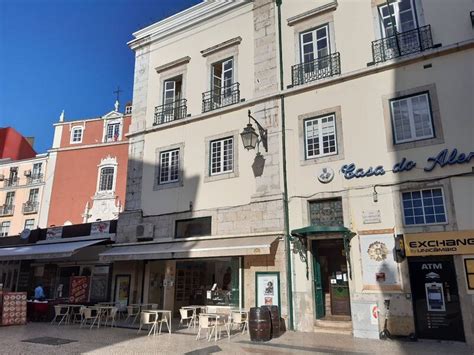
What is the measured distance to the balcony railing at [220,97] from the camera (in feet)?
41.5

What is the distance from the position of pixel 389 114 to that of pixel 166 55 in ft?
29.4

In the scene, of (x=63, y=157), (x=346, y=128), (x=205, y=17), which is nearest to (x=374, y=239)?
(x=346, y=128)

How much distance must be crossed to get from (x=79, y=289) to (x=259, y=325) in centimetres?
871

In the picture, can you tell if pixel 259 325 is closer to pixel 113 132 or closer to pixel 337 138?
pixel 337 138

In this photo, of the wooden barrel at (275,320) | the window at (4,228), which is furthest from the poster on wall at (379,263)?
the window at (4,228)

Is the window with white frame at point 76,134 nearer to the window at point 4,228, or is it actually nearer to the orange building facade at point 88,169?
the orange building facade at point 88,169

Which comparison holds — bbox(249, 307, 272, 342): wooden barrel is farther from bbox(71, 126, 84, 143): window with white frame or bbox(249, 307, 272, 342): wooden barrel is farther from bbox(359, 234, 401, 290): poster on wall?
bbox(71, 126, 84, 143): window with white frame

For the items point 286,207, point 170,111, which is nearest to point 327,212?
point 286,207

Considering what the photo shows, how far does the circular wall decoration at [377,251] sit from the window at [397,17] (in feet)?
18.8

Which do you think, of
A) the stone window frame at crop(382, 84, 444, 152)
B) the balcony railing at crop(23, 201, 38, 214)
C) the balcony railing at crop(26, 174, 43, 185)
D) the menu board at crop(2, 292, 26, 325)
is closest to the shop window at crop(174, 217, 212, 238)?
the menu board at crop(2, 292, 26, 325)

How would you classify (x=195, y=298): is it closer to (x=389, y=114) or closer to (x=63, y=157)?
(x=389, y=114)

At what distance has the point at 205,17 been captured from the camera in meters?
13.9

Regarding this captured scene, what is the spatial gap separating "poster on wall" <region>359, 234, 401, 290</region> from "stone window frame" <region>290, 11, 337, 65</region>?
221 inches

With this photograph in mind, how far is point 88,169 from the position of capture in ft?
92.2
